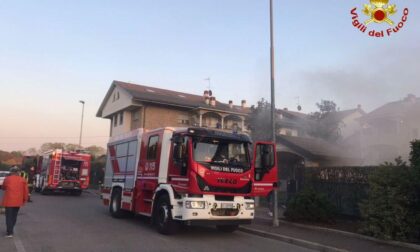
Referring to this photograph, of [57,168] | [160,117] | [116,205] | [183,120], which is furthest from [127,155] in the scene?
[183,120]

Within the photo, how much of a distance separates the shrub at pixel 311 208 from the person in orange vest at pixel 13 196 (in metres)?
7.34

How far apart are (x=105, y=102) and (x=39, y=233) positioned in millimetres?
31562

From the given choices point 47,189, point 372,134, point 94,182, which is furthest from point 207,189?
point 94,182

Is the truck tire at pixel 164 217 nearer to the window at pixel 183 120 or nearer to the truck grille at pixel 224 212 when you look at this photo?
the truck grille at pixel 224 212

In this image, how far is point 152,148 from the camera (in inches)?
454

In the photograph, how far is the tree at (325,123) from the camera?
2381 centimetres

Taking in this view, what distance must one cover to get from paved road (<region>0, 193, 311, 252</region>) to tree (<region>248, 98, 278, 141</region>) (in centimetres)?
1167

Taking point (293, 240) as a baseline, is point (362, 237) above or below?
above

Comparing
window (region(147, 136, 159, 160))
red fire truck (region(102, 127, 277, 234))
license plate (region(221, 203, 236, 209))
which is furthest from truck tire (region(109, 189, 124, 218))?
license plate (region(221, 203, 236, 209))

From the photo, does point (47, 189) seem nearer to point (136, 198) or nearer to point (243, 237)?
point (136, 198)

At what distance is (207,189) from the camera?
957cm

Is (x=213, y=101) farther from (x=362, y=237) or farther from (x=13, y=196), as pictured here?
(x=13, y=196)

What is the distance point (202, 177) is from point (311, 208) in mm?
3990

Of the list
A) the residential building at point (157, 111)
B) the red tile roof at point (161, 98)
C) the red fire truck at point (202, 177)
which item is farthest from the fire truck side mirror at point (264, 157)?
the red tile roof at point (161, 98)
